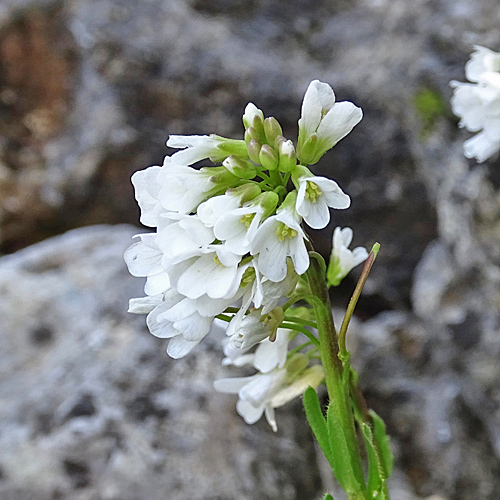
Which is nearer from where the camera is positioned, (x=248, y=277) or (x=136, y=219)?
(x=248, y=277)

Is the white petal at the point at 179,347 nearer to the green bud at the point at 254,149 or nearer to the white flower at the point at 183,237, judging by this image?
the white flower at the point at 183,237

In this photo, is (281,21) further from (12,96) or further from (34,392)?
(34,392)

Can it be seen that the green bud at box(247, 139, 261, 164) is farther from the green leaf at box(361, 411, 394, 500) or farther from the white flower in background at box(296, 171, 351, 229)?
the green leaf at box(361, 411, 394, 500)

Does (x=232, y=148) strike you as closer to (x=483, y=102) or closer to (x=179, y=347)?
(x=179, y=347)

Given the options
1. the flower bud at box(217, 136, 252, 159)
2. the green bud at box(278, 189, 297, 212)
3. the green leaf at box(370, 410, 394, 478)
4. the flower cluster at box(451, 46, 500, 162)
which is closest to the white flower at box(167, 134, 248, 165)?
the flower bud at box(217, 136, 252, 159)

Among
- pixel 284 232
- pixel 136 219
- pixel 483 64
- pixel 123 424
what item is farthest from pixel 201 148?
pixel 136 219

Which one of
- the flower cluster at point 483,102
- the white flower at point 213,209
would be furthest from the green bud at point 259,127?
the flower cluster at point 483,102
